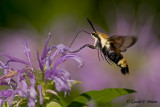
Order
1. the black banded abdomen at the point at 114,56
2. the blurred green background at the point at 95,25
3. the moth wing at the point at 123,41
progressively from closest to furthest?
1. the moth wing at the point at 123,41
2. the black banded abdomen at the point at 114,56
3. the blurred green background at the point at 95,25

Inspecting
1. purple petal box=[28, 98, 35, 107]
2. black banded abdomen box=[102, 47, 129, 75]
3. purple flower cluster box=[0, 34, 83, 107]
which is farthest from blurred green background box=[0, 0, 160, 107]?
purple petal box=[28, 98, 35, 107]

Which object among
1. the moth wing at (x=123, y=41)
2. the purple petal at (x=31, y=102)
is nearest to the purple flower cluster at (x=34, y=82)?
the purple petal at (x=31, y=102)

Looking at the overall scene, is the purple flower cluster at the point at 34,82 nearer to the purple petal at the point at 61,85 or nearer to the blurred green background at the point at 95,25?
the purple petal at the point at 61,85

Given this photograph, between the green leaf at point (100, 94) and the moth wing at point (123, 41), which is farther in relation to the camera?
the moth wing at point (123, 41)

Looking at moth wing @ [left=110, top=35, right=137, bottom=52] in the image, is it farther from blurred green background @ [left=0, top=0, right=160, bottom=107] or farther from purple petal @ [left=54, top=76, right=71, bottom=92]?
blurred green background @ [left=0, top=0, right=160, bottom=107]

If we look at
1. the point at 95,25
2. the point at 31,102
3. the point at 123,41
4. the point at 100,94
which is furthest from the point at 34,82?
the point at 95,25

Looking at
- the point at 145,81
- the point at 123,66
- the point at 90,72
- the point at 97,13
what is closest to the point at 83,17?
the point at 97,13

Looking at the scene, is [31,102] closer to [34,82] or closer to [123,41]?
[34,82]
